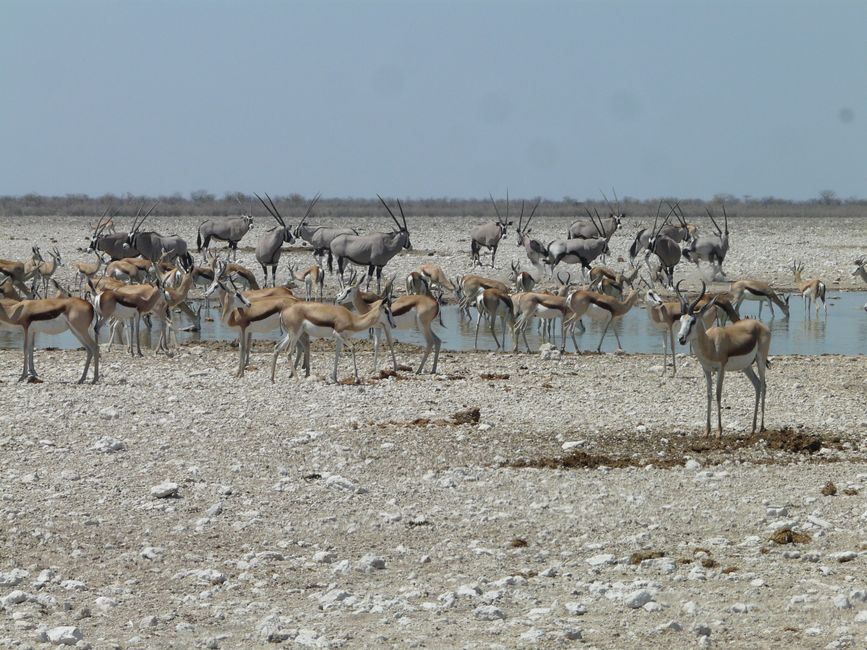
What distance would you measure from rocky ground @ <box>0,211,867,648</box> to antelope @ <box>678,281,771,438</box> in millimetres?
452

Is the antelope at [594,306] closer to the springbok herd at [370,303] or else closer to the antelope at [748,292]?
the springbok herd at [370,303]

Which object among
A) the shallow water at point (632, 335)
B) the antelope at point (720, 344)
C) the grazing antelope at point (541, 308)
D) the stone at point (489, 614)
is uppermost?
the antelope at point (720, 344)

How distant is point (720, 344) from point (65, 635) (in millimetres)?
6766

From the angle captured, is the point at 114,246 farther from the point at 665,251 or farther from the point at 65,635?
the point at 65,635

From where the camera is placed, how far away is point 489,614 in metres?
6.37

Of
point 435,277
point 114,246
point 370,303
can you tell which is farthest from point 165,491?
point 114,246

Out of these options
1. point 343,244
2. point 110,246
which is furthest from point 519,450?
point 110,246

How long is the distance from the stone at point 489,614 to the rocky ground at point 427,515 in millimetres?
15

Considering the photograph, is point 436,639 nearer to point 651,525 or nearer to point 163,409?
point 651,525

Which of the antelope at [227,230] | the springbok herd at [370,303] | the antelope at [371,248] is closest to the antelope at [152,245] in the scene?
the springbok herd at [370,303]

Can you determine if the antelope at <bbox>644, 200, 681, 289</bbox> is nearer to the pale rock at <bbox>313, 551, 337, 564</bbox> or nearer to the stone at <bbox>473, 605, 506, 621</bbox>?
the pale rock at <bbox>313, 551, 337, 564</bbox>

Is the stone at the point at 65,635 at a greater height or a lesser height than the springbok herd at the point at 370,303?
lesser

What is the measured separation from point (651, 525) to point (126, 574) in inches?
129

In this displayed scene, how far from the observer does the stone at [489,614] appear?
6359 mm
